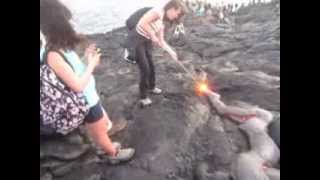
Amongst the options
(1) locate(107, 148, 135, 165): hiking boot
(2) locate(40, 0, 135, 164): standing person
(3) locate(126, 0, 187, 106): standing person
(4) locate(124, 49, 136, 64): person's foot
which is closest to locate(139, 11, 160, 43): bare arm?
(3) locate(126, 0, 187, 106): standing person

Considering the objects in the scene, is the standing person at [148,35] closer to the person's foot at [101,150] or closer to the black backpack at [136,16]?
the black backpack at [136,16]

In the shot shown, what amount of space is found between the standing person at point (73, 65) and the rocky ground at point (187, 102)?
35 mm

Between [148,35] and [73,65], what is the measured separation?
1.02 feet

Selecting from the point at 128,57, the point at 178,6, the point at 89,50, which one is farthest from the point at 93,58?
the point at 178,6

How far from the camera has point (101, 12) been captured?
1938 millimetres

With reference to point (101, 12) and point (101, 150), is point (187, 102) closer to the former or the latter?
point (101, 150)

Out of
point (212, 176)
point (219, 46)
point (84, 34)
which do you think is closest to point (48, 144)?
point (84, 34)

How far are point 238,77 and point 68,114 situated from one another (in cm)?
66

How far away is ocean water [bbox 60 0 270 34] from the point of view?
194 centimetres

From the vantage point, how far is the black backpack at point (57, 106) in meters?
1.89

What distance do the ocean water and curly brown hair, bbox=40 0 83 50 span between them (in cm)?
3

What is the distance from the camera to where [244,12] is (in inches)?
75.7

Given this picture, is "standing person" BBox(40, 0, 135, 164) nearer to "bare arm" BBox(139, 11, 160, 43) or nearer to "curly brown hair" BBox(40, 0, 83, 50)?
"curly brown hair" BBox(40, 0, 83, 50)
